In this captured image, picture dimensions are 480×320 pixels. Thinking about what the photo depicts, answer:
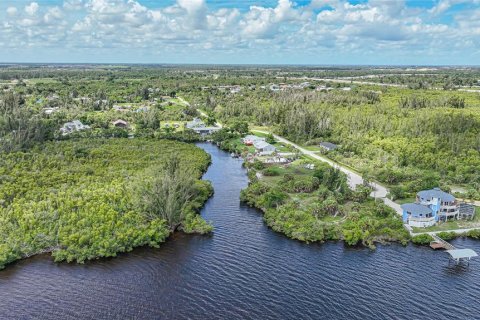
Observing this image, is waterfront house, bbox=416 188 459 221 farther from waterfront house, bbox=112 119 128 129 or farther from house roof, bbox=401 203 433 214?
waterfront house, bbox=112 119 128 129

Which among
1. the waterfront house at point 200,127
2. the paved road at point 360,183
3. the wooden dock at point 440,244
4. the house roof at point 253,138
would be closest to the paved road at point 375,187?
the paved road at point 360,183

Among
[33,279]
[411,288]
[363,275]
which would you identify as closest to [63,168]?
[33,279]

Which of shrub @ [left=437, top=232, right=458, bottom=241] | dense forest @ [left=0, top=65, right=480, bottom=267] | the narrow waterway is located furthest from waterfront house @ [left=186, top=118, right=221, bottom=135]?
shrub @ [left=437, top=232, right=458, bottom=241]

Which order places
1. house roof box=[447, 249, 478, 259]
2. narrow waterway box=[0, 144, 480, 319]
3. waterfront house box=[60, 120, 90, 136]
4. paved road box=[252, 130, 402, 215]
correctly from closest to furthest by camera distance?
narrow waterway box=[0, 144, 480, 319]
house roof box=[447, 249, 478, 259]
paved road box=[252, 130, 402, 215]
waterfront house box=[60, 120, 90, 136]

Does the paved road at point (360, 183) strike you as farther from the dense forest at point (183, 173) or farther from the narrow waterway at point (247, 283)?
the narrow waterway at point (247, 283)

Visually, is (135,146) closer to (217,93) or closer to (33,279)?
(33,279)

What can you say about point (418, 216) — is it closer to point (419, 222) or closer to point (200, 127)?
point (419, 222)

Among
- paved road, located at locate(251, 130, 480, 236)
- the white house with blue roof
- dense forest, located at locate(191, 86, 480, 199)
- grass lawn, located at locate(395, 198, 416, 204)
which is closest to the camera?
the white house with blue roof
